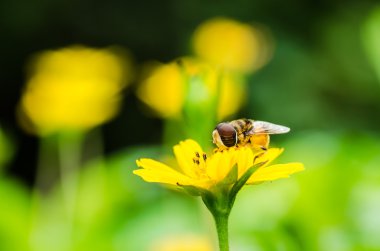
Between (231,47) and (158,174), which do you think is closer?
(158,174)

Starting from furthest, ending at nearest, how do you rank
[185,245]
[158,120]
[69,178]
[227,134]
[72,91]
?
[158,120] → [69,178] → [72,91] → [185,245] → [227,134]

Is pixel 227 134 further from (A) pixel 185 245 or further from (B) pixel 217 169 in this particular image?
(A) pixel 185 245

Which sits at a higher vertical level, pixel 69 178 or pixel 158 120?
pixel 69 178

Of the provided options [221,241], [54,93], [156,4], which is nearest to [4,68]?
[156,4]

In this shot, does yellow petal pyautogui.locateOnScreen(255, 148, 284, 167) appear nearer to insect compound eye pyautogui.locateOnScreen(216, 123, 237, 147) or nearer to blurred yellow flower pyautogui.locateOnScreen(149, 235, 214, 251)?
insect compound eye pyautogui.locateOnScreen(216, 123, 237, 147)

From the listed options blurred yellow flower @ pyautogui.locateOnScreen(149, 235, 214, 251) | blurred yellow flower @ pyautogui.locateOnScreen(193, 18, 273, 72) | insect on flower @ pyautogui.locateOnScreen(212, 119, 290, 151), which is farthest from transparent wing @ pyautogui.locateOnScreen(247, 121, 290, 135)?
blurred yellow flower @ pyautogui.locateOnScreen(193, 18, 273, 72)

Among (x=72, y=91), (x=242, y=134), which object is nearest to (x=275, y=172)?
(x=242, y=134)

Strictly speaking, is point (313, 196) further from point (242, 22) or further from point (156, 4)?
point (156, 4)
